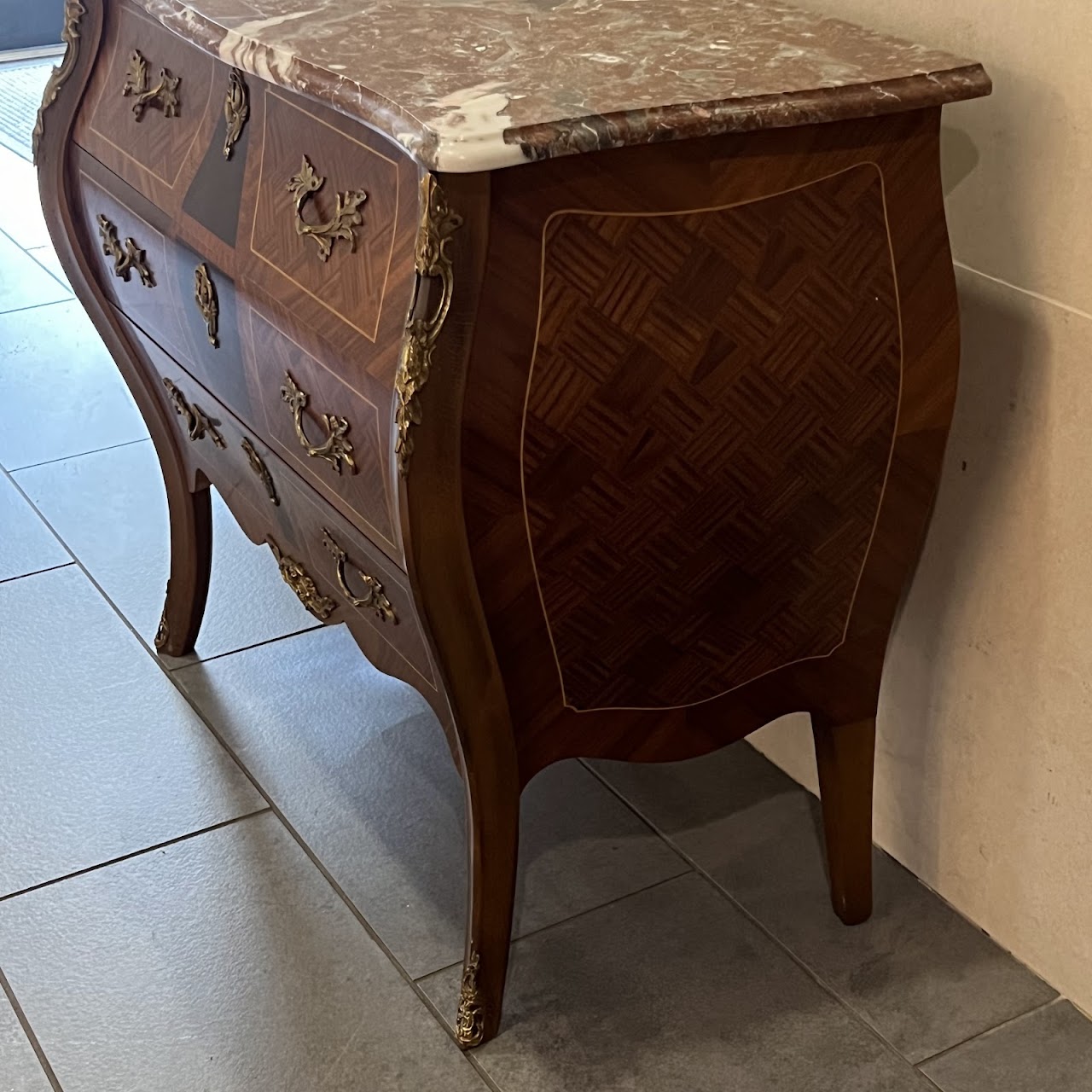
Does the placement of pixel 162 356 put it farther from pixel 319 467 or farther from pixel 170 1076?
pixel 170 1076

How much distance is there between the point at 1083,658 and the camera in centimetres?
135

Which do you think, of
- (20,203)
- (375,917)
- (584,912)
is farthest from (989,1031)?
(20,203)

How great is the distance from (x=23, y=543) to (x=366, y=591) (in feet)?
3.91

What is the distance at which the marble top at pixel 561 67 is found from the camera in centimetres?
102

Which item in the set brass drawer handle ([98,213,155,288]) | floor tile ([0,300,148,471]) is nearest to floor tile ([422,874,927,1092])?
brass drawer handle ([98,213,155,288])

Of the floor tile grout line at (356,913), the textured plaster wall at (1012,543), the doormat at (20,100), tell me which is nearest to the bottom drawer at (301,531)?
the floor tile grout line at (356,913)

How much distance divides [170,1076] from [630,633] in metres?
0.64

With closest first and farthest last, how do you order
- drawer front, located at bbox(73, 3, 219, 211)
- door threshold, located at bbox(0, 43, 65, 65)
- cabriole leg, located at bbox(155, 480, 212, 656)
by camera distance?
drawer front, located at bbox(73, 3, 219, 211) → cabriole leg, located at bbox(155, 480, 212, 656) → door threshold, located at bbox(0, 43, 65, 65)

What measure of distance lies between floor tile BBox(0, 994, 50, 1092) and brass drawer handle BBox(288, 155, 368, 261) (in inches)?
33.6

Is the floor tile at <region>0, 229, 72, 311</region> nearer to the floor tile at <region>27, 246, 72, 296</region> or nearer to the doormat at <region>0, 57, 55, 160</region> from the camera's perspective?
the floor tile at <region>27, 246, 72, 296</region>

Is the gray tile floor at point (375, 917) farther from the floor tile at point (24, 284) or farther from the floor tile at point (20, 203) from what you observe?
the floor tile at point (20, 203)

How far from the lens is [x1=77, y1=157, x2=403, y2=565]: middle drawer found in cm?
123

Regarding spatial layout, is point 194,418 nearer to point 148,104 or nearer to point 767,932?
point 148,104

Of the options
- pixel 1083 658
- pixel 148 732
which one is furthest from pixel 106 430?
pixel 1083 658
